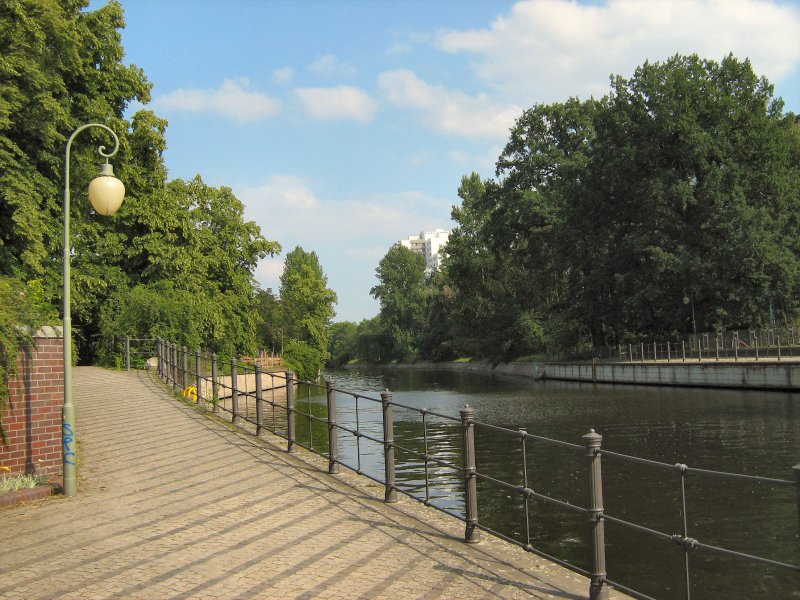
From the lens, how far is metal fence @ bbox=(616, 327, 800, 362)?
1297 inches

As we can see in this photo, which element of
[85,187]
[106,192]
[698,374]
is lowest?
[698,374]

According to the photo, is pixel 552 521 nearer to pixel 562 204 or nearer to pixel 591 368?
pixel 591 368

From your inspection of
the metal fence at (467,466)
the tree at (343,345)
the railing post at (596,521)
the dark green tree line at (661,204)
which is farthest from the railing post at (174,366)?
the tree at (343,345)

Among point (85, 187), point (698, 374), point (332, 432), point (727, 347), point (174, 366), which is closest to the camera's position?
point (332, 432)

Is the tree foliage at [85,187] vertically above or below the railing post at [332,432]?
above

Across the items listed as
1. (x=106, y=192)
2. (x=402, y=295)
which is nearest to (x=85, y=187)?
(x=106, y=192)

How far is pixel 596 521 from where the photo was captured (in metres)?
4.62

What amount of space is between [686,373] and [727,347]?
9.86ft

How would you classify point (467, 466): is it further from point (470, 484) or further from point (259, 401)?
point (259, 401)

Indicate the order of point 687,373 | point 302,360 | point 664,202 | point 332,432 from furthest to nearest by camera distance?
point 302,360 < point 664,202 < point 687,373 < point 332,432

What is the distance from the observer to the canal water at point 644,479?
26.5ft

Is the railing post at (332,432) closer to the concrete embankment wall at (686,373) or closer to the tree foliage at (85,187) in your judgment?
the tree foliage at (85,187)

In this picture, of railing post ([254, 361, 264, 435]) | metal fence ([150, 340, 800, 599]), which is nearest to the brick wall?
metal fence ([150, 340, 800, 599])

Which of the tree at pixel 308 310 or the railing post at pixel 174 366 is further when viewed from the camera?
the tree at pixel 308 310
